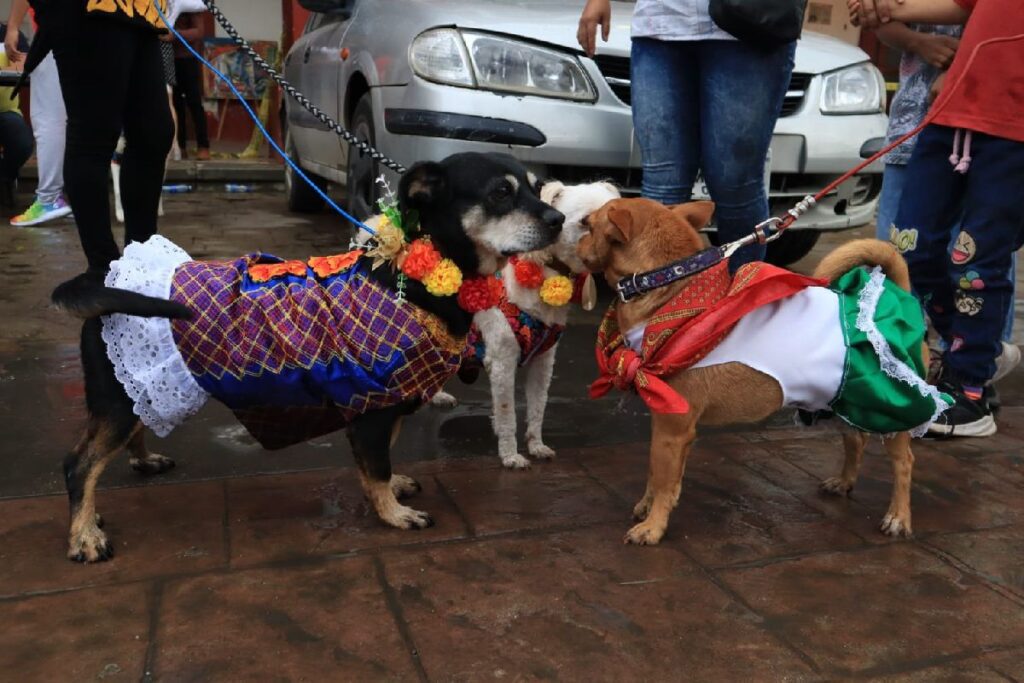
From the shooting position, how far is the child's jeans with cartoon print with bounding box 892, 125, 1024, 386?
3445mm

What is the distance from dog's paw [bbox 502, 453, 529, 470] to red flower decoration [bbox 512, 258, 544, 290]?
0.65m

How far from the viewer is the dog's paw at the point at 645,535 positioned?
272 centimetres

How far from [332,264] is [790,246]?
14.4ft

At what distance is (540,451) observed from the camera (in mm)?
3416

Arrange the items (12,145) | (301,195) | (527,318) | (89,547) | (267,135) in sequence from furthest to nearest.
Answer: (301,195)
(12,145)
(267,135)
(527,318)
(89,547)

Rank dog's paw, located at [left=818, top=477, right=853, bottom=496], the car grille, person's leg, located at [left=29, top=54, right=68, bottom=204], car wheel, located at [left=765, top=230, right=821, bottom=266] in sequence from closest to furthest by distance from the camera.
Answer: dog's paw, located at [left=818, top=477, right=853, bottom=496] → the car grille → car wheel, located at [left=765, top=230, right=821, bottom=266] → person's leg, located at [left=29, top=54, right=68, bottom=204]

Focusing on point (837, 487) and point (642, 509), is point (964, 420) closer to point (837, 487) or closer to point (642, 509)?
point (837, 487)

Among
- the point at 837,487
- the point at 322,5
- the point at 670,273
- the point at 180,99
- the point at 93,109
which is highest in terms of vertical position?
the point at 322,5

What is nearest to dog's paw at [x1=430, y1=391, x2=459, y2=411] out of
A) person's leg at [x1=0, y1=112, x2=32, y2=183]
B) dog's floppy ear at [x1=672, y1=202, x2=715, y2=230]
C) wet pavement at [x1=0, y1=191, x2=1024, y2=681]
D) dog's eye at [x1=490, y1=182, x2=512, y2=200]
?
wet pavement at [x1=0, y1=191, x2=1024, y2=681]

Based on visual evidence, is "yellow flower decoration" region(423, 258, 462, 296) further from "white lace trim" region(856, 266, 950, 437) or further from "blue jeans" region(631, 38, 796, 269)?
"blue jeans" region(631, 38, 796, 269)

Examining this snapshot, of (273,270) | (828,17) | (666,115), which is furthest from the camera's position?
(828,17)

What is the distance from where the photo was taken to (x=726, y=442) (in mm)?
3592

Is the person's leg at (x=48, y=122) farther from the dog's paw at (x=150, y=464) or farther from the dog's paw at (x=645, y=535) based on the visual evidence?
the dog's paw at (x=645, y=535)

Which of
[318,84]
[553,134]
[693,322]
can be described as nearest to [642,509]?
[693,322]
